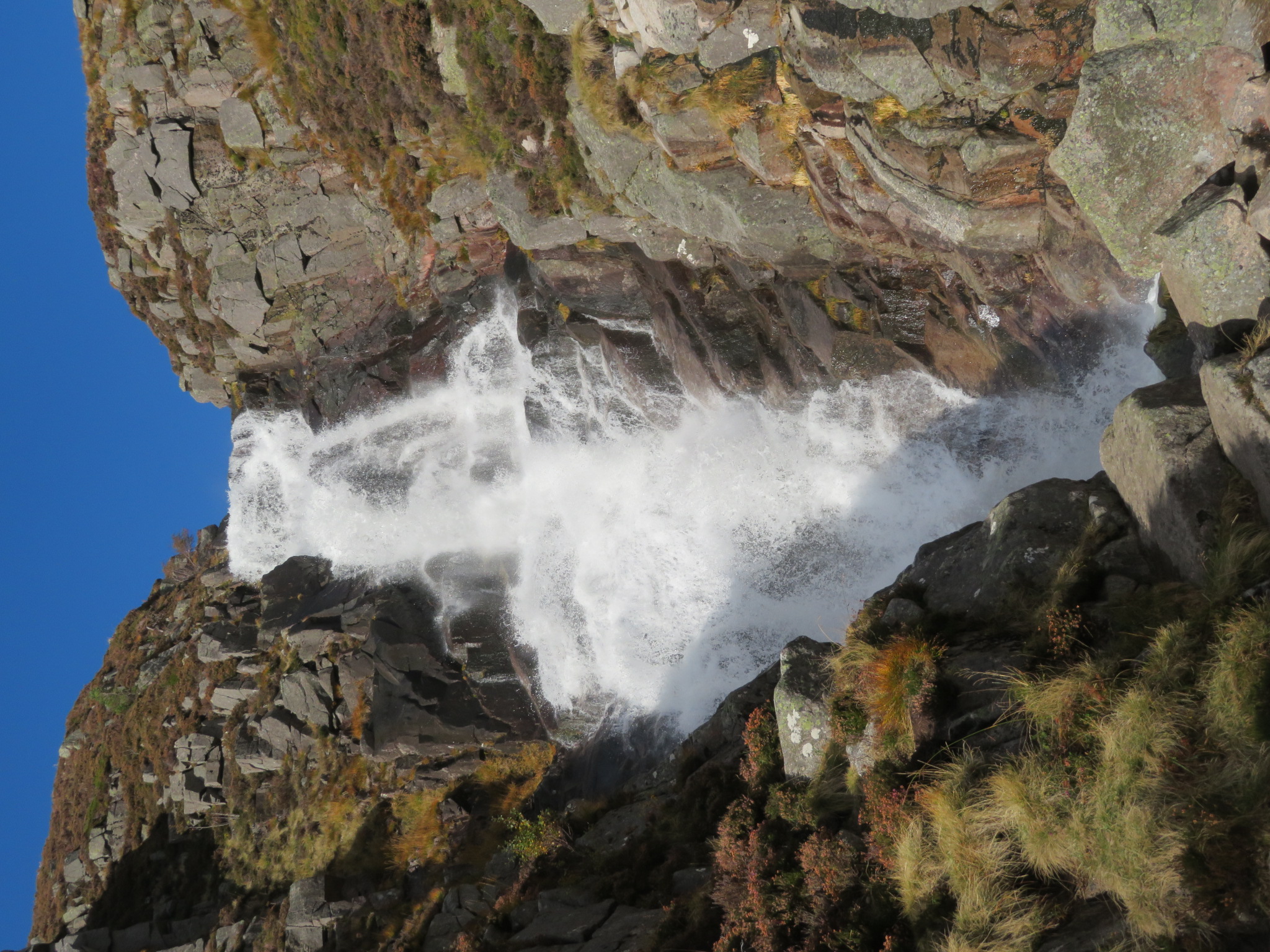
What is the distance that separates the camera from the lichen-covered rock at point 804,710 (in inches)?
415

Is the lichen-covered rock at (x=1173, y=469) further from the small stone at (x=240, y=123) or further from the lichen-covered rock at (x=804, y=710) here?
the small stone at (x=240, y=123)

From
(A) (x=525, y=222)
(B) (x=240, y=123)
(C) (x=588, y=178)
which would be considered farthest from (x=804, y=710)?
(B) (x=240, y=123)

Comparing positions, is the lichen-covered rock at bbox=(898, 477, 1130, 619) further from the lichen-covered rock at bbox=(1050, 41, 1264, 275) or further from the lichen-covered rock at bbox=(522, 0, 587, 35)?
the lichen-covered rock at bbox=(522, 0, 587, 35)

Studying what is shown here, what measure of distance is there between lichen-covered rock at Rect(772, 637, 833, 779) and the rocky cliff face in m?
0.06

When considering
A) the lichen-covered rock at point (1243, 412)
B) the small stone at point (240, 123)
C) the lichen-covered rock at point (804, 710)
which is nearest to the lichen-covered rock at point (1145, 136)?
Result: the lichen-covered rock at point (1243, 412)

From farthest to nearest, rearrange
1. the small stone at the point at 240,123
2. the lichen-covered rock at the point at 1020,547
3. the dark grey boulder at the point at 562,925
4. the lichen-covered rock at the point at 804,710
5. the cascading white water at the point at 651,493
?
the small stone at the point at 240,123 < the cascading white water at the point at 651,493 < the dark grey boulder at the point at 562,925 < the lichen-covered rock at the point at 804,710 < the lichen-covered rock at the point at 1020,547

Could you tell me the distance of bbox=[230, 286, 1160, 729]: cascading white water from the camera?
15.7 meters

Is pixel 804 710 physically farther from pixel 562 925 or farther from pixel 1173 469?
pixel 562 925

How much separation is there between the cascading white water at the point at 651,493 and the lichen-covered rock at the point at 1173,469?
414 cm

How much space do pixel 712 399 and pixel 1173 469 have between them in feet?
37.7

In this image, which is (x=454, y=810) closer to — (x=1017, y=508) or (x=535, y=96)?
(x=1017, y=508)

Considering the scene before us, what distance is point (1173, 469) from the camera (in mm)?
8508

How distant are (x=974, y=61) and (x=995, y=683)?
817 centimetres

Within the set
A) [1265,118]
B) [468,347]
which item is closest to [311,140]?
[468,347]
